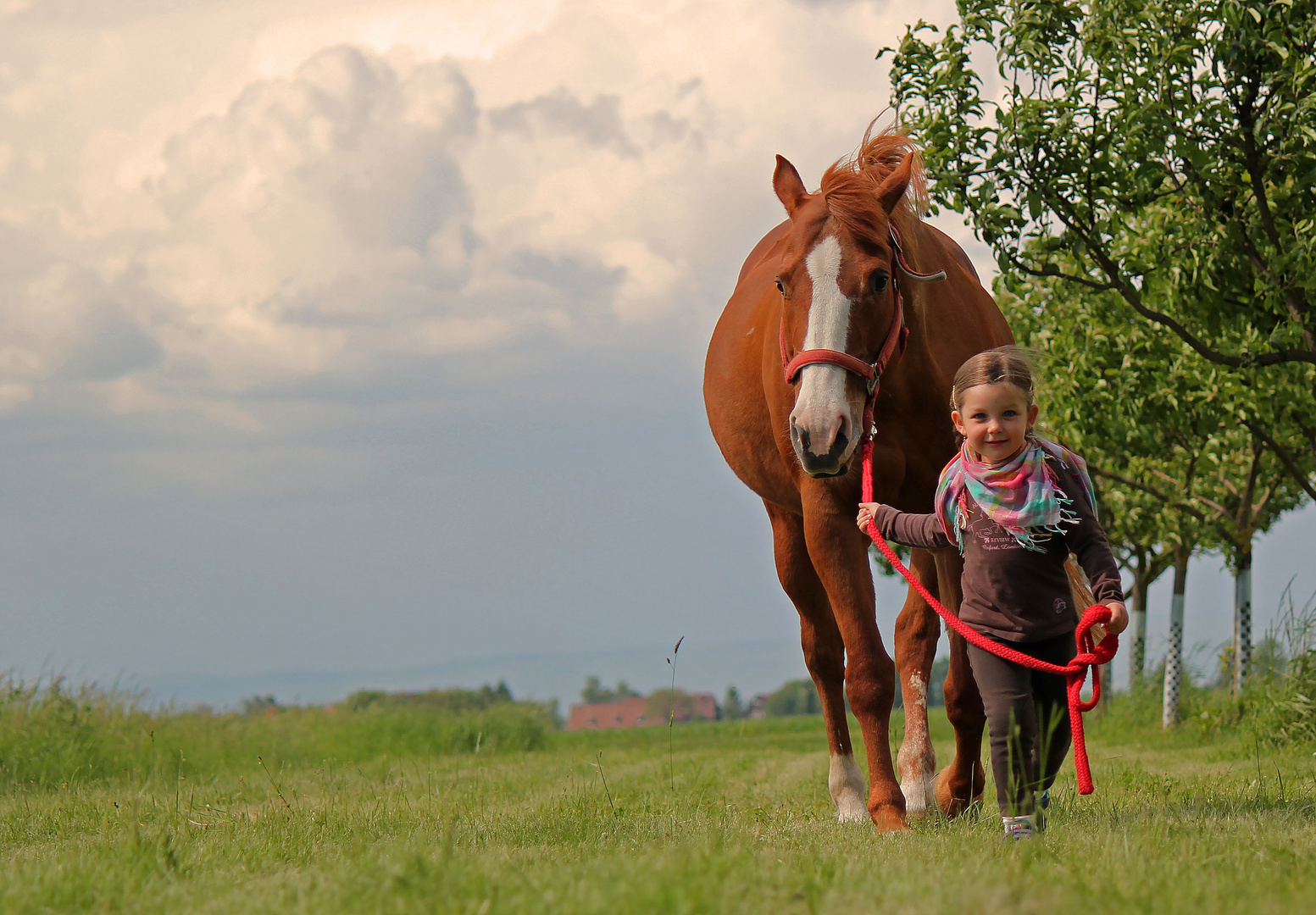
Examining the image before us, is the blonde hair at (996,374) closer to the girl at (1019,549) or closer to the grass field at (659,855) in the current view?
the girl at (1019,549)

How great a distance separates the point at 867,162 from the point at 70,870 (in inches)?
170

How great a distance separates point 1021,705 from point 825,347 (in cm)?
155

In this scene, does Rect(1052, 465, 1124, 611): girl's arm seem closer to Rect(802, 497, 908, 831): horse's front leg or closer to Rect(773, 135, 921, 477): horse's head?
Rect(773, 135, 921, 477): horse's head

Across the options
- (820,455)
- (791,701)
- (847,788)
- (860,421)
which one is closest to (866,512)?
(860,421)

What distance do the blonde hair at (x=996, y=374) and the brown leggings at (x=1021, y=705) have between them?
0.96 meters

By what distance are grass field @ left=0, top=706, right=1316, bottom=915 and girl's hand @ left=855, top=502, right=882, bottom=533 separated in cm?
124

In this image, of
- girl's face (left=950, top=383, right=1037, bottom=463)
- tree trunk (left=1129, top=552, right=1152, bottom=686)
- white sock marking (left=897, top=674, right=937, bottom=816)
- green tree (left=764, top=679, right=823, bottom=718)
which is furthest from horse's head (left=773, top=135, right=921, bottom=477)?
green tree (left=764, top=679, right=823, bottom=718)

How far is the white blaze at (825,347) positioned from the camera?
4.19m

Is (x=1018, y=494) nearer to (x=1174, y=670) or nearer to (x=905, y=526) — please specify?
(x=905, y=526)

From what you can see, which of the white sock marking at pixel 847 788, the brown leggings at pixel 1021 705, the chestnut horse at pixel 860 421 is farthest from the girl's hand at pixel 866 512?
the white sock marking at pixel 847 788

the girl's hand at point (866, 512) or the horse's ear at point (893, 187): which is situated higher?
the horse's ear at point (893, 187)

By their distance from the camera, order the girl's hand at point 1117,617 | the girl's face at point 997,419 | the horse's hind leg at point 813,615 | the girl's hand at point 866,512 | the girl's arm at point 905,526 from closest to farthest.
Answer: the girl's hand at point 1117,617
the girl's face at point 997,419
the girl's arm at point 905,526
the girl's hand at point 866,512
the horse's hind leg at point 813,615

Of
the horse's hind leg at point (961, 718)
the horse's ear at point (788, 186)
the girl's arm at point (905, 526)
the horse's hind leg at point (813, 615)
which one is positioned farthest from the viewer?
the horse's hind leg at point (813, 615)

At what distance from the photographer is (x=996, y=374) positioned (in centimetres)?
428
